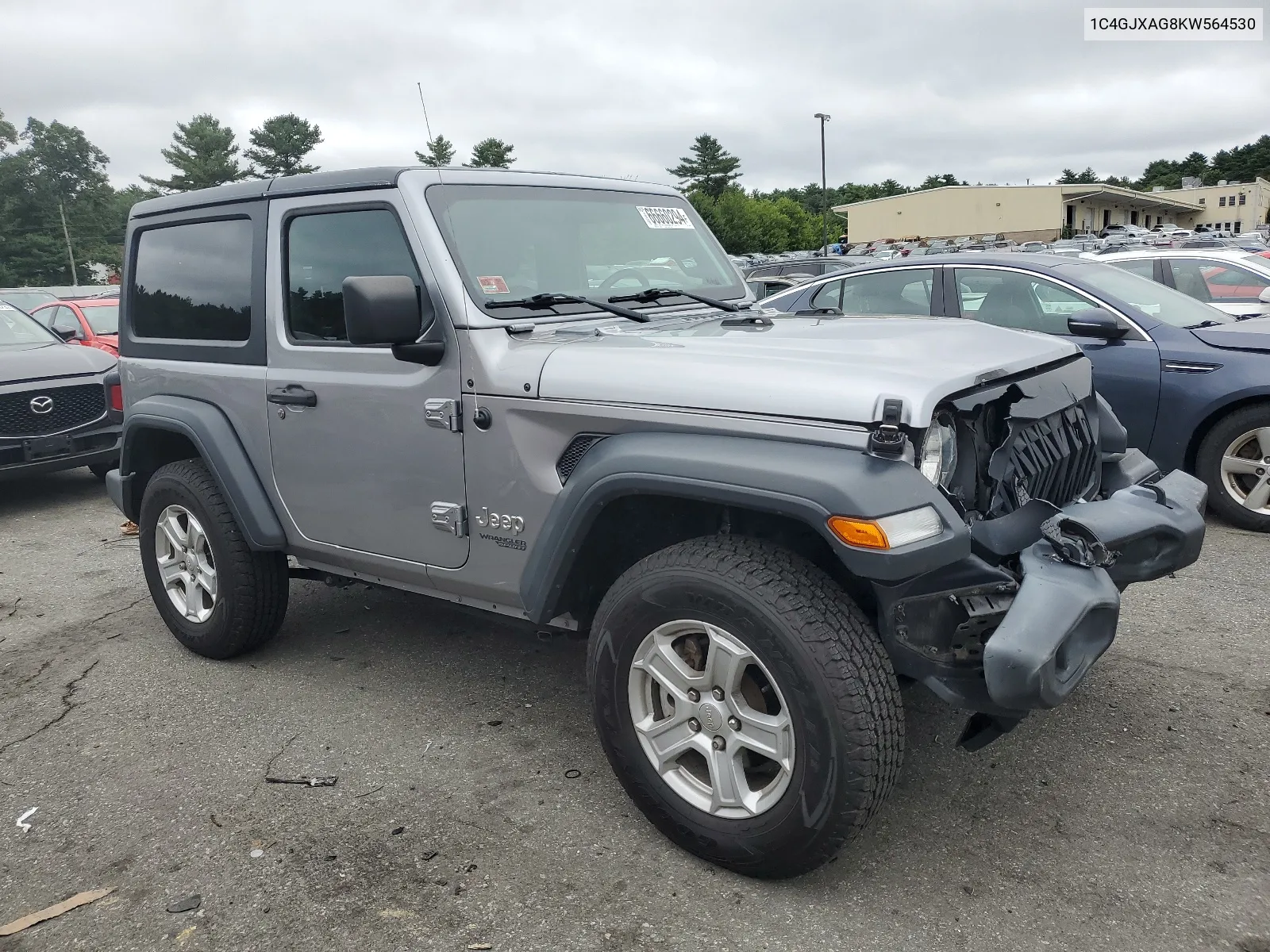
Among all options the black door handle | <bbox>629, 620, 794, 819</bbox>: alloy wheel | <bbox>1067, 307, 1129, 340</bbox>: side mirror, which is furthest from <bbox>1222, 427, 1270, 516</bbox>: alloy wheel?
the black door handle

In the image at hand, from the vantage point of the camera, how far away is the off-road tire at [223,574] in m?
4.02

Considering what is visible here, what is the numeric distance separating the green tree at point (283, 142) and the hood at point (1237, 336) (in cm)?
6023

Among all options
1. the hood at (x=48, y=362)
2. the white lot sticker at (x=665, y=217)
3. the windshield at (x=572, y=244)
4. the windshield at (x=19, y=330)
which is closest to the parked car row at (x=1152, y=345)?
the white lot sticker at (x=665, y=217)

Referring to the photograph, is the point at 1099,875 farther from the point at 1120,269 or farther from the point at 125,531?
the point at 125,531

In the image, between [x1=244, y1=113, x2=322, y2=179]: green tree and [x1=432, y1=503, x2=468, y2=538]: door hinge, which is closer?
[x1=432, y1=503, x2=468, y2=538]: door hinge

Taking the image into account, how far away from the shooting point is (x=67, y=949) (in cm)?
251

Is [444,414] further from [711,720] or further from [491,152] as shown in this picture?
[491,152]

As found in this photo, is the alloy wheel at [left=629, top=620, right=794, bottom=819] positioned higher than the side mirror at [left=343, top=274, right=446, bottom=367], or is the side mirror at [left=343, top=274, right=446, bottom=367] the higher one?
the side mirror at [left=343, top=274, right=446, bottom=367]

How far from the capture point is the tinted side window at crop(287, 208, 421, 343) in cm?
337

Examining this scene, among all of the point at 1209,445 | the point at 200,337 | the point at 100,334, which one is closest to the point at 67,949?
the point at 200,337

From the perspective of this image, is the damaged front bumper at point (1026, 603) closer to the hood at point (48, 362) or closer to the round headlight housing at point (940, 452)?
the round headlight housing at point (940, 452)

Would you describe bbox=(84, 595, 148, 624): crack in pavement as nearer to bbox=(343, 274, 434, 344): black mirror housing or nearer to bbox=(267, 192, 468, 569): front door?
bbox=(267, 192, 468, 569): front door

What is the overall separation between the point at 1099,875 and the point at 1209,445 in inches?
157

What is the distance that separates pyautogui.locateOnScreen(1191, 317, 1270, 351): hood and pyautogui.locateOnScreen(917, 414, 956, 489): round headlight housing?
13.5 ft
